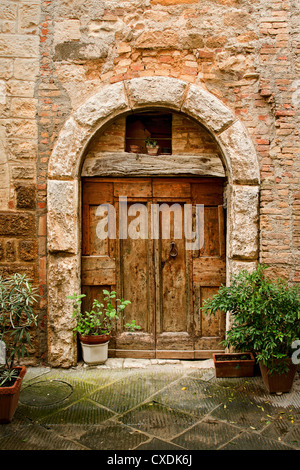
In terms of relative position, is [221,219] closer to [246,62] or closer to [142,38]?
[246,62]

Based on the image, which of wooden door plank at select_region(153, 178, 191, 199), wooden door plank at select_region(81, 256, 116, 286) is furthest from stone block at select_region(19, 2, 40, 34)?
wooden door plank at select_region(81, 256, 116, 286)

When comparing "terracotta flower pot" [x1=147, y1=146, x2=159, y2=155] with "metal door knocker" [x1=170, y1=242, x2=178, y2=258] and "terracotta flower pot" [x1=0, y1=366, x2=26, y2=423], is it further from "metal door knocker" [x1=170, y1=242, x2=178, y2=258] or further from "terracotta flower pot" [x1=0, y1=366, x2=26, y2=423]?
"terracotta flower pot" [x1=0, y1=366, x2=26, y2=423]

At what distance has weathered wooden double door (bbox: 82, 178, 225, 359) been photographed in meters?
3.74

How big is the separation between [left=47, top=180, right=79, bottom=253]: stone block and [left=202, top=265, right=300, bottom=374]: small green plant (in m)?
1.47

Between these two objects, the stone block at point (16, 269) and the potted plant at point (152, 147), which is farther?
the potted plant at point (152, 147)

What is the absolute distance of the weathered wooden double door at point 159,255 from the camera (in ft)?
12.3

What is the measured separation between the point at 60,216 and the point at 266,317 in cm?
210

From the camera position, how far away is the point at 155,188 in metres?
3.75

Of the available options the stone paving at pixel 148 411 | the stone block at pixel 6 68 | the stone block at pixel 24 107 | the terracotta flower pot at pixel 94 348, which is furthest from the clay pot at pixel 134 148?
the stone paving at pixel 148 411

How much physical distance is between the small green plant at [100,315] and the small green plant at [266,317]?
935 millimetres

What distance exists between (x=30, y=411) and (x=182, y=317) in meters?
1.70

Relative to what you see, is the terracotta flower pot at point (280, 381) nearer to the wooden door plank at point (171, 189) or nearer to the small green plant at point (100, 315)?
the small green plant at point (100, 315)
